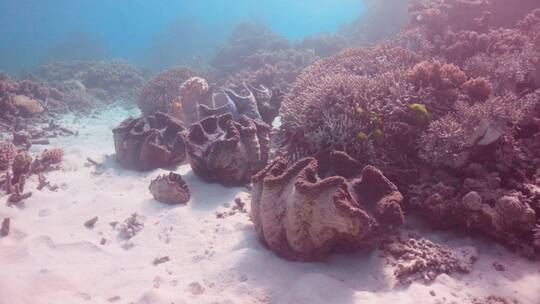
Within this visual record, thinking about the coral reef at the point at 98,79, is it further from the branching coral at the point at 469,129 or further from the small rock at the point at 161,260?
the branching coral at the point at 469,129

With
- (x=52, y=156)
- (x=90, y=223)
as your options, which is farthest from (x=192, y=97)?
(x=90, y=223)

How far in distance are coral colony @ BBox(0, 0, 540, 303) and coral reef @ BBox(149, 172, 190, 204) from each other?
21mm

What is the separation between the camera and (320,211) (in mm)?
3357

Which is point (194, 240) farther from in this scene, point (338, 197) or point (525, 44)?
point (525, 44)

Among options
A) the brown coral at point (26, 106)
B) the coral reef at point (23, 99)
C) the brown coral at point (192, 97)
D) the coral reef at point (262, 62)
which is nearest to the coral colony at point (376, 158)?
Answer: the brown coral at point (192, 97)

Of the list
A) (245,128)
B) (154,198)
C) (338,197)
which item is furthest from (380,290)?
(154,198)

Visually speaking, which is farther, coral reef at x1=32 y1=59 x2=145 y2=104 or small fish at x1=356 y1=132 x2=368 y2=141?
coral reef at x1=32 y1=59 x2=145 y2=104

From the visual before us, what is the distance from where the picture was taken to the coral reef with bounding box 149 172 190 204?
511cm

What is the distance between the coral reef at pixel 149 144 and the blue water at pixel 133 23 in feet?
87.7

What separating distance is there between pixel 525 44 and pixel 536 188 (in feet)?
11.7

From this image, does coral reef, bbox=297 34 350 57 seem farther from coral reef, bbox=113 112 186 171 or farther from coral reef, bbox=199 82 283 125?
coral reef, bbox=113 112 186 171

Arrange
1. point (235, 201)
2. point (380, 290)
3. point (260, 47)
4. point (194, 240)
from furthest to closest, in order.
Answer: point (260, 47), point (235, 201), point (194, 240), point (380, 290)

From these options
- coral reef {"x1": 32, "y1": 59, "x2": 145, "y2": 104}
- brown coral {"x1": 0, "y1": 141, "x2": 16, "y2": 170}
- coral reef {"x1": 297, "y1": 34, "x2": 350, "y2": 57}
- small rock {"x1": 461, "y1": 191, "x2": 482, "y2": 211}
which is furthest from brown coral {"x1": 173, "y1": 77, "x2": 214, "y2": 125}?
coral reef {"x1": 297, "y1": 34, "x2": 350, "y2": 57}

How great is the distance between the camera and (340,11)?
7194 centimetres
